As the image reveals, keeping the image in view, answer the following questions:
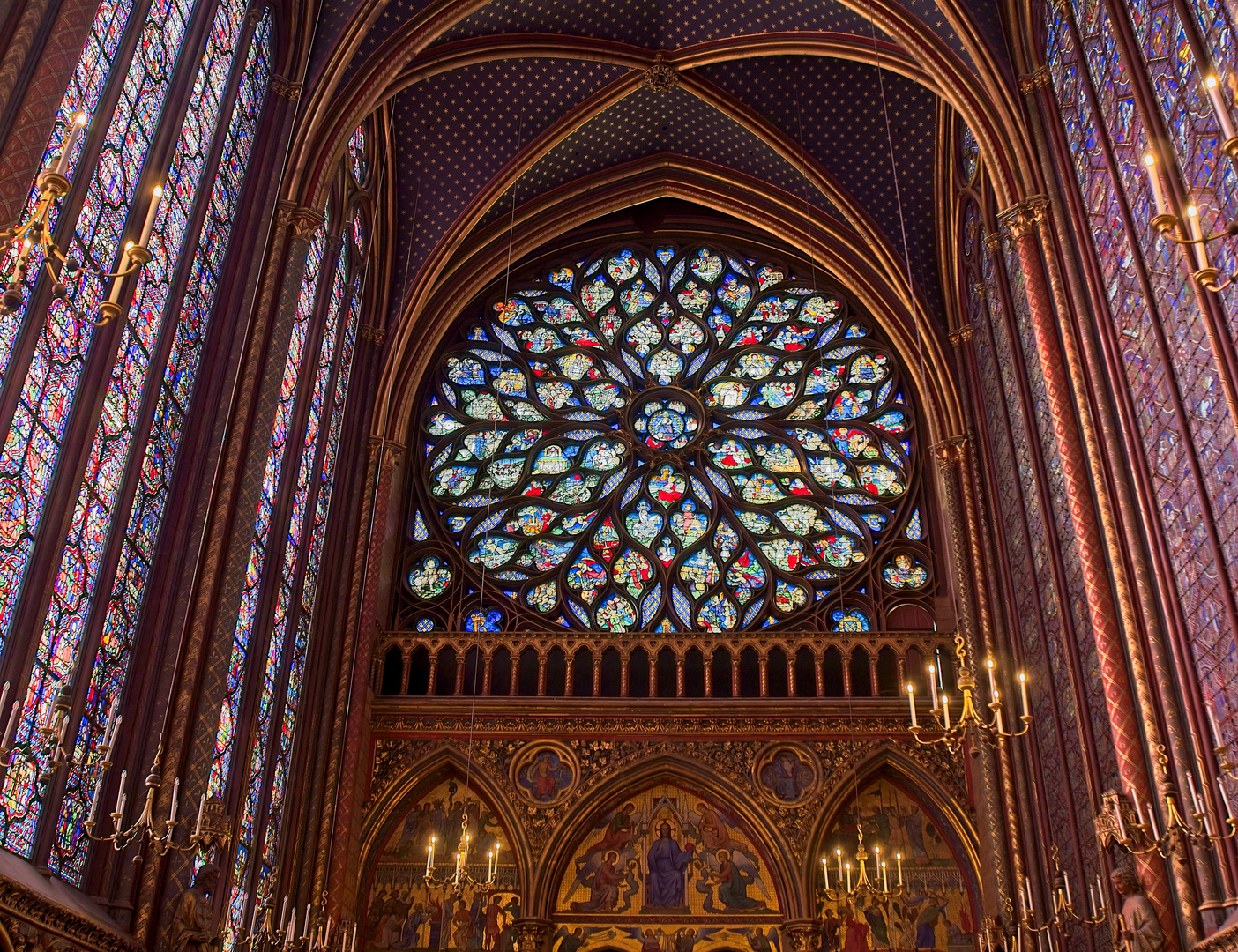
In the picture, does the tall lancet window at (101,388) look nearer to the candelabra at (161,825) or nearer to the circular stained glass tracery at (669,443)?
the candelabra at (161,825)

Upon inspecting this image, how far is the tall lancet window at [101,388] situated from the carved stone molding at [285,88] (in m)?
1.51

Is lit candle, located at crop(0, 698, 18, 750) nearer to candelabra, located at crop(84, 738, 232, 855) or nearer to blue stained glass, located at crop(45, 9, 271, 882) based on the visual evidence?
candelabra, located at crop(84, 738, 232, 855)

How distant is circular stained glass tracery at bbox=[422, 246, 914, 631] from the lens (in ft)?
60.6

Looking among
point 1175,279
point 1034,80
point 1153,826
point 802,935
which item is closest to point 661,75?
point 1034,80

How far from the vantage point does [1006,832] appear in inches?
583

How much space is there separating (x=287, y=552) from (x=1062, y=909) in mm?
9234

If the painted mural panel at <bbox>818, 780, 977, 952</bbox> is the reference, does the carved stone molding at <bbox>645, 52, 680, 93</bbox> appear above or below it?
above

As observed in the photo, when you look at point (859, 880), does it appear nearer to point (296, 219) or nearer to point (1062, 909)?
point (1062, 909)

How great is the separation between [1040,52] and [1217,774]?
27.2 feet

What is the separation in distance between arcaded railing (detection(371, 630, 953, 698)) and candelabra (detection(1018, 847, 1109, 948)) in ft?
12.4

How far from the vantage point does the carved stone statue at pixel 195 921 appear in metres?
10.0

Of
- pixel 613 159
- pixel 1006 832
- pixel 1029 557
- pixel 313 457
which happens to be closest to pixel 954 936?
pixel 1006 832

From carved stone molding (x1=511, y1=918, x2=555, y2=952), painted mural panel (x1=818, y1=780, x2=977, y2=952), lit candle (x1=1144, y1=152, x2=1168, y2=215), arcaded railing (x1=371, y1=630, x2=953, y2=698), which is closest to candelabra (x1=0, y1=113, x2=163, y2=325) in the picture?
lit candle (x1=1144, y1=152, x2=1168, y2=215)

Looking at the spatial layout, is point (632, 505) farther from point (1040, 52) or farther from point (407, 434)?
point (1040, 52)
